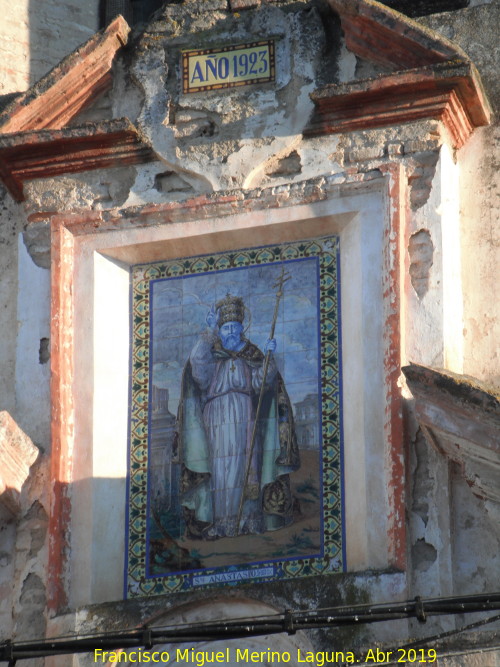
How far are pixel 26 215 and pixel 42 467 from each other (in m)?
1.65

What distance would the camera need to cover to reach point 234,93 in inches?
486

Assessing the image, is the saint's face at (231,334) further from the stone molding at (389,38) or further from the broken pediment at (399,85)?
the stone molding at (389,38)

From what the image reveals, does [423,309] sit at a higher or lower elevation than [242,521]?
higher

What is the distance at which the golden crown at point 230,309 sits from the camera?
1201 centimetres

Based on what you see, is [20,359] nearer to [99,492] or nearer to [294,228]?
[99,492]

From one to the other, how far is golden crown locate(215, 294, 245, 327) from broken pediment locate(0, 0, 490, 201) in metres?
0.67

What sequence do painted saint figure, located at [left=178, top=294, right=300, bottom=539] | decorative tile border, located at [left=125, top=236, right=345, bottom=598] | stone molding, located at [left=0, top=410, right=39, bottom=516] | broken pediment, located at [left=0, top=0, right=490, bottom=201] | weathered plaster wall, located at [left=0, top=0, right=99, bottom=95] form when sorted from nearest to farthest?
decorative tile border, located at [left=125, top=236, right=345, bottom=598], painted saint figure, located at [left=178, top=294, right=300, bottom=539], stone molding, located at [left=0, top=410, right=39, bottom=516], broken pediment, located at [left=0, top=0, right=490, bottom=201], weathered plaster wall, located at [left=0, top=0, right=99, bottom=95]

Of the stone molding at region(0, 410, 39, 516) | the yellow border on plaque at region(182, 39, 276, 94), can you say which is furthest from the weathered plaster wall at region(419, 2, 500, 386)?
the stone molding at region(0, 410, 39, 516)

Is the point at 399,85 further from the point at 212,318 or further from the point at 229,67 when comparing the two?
the point at 212,318

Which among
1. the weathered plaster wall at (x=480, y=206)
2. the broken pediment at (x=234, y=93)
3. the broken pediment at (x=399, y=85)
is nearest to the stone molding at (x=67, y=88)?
the broken pediment at (x=234, y=93)

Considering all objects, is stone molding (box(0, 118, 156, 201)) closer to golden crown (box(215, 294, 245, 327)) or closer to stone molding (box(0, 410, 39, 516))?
golden crown (box(215, 294, 245, 327))

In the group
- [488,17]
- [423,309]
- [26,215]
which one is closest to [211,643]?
[423,309]

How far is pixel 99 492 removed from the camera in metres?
11.7

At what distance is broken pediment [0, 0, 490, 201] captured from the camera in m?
11.9
